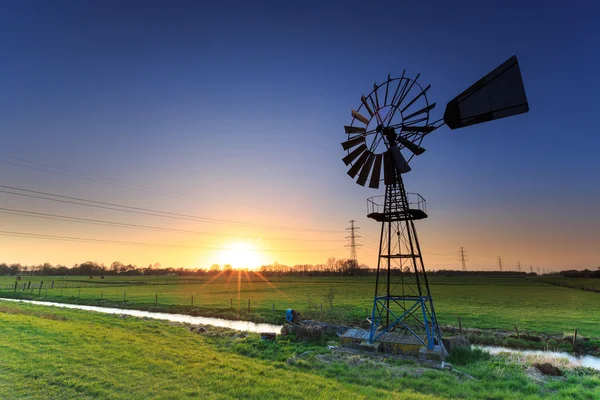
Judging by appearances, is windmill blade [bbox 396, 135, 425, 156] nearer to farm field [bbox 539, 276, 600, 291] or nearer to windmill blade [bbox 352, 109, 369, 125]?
windmill blade [bbox 352, 109, 369, 125]

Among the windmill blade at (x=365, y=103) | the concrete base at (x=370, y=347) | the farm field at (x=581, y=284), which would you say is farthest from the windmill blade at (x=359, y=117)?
the farm field at (x=581, y=284)

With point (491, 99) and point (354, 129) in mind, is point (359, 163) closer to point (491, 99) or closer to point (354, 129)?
point (354, 129)

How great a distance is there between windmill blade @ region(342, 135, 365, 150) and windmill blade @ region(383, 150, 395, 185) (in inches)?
64.1

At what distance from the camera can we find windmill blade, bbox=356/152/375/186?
1861 cm

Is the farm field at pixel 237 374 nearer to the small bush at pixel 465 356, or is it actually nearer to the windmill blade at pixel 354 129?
the small bush at pixel 465 356

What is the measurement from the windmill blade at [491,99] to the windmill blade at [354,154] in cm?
491

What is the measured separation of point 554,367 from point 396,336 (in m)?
6.91

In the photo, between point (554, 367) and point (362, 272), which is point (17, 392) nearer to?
point (554, 367)

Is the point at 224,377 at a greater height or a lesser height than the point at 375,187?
lesser

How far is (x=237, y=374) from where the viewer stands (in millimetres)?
12164

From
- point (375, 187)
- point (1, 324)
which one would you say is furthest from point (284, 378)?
point (1, 324)

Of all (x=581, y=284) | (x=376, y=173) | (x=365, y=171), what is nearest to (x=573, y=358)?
(x=376, y=173)

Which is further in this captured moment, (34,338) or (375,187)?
(375,187)

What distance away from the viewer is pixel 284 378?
11797mm
